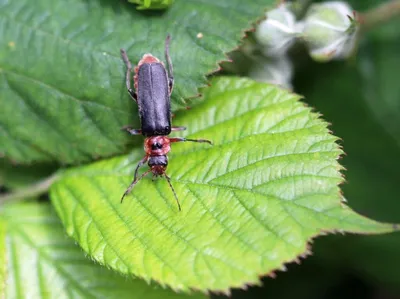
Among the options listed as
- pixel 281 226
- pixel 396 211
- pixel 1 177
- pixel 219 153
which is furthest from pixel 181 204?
pixel 396 211

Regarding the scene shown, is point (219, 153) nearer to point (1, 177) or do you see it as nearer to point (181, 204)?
point (181, 204)

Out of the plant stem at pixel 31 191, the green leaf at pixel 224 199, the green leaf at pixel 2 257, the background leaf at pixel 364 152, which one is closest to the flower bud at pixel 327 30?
the green leaf at pixel 224 199

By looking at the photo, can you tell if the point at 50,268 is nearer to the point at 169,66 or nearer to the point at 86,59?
the point at 86,59

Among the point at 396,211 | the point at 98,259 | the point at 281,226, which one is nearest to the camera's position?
the point at 281,226

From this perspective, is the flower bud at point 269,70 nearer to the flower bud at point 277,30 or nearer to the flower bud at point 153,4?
the flower bud at point 277,30

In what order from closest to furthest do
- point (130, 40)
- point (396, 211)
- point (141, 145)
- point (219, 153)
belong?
point (219, 153)
point (130, 40)
point (141, 145)
point (396, 211)

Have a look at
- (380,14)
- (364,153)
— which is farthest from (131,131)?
(364,153)

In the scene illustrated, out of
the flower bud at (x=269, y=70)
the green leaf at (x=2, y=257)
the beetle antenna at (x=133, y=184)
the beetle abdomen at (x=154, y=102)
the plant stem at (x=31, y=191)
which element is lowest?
the green leaf at (x=2, y=257)

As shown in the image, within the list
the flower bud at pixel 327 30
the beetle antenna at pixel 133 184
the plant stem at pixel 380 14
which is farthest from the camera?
the plant stem at pixel 380 14

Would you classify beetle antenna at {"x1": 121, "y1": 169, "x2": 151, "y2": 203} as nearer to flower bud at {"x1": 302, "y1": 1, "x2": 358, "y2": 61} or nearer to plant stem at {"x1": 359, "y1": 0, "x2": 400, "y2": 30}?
flower bud at {"x1": 302, "y1": 1, "x2": 358, "y2": 61}
